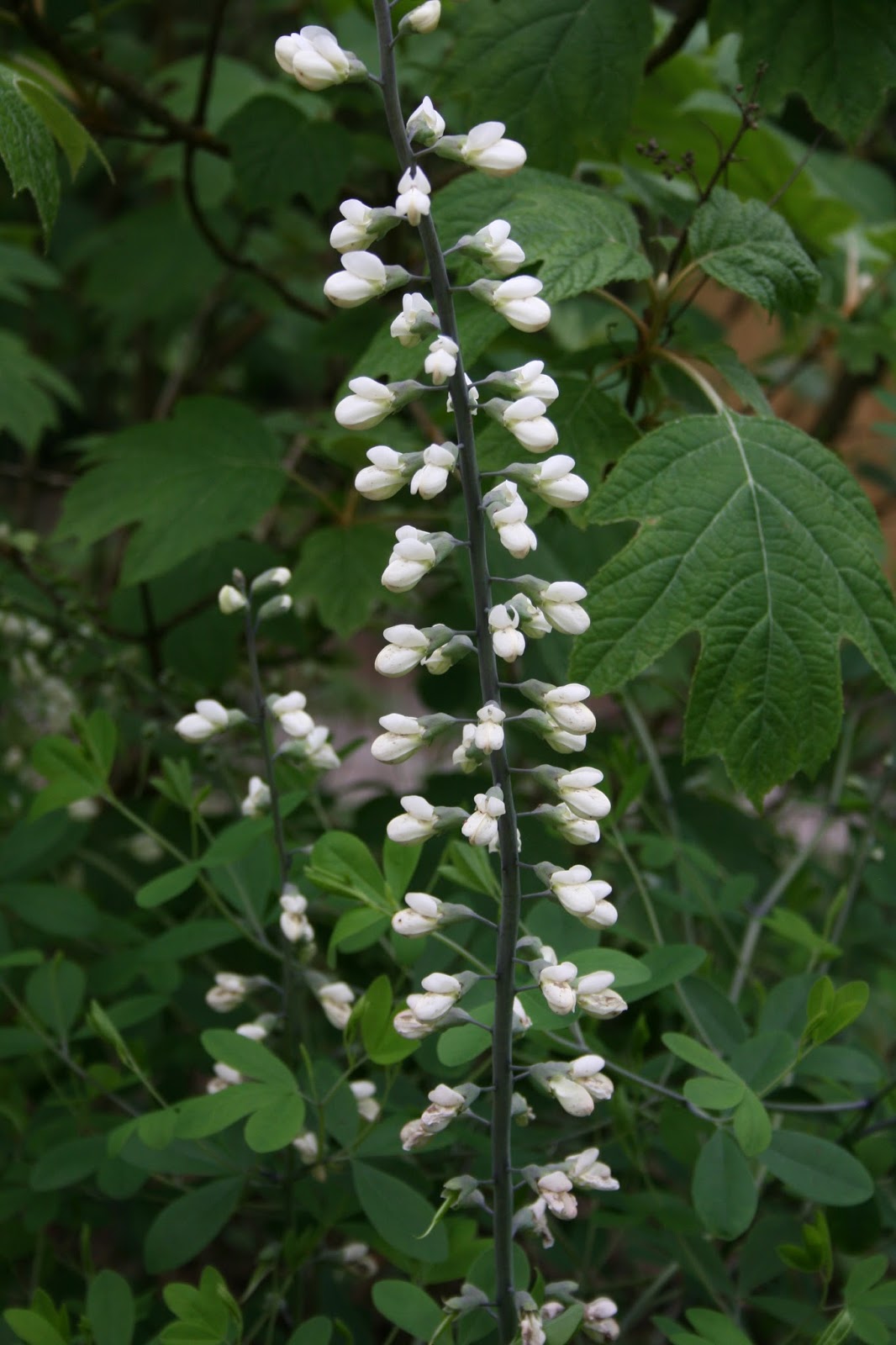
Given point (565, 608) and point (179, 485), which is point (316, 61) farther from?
point (179, 485)

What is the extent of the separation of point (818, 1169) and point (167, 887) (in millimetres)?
560

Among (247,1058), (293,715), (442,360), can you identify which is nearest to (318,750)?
(293,715)

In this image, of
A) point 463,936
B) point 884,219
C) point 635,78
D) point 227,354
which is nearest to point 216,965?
point 463,936

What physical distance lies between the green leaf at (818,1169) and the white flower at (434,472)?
0.58 meters

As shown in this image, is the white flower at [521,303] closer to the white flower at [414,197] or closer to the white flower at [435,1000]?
the white flower at [414,197]

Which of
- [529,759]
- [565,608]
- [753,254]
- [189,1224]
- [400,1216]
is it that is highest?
[753,254]

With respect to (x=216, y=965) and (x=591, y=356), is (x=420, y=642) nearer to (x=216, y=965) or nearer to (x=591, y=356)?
(x=591, y=356)

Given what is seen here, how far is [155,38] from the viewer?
2830mm

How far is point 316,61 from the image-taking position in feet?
2.46

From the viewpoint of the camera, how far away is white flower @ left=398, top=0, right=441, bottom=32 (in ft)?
2.51

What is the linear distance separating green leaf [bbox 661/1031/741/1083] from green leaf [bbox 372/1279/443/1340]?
244 mm

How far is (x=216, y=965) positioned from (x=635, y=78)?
109 centimetres

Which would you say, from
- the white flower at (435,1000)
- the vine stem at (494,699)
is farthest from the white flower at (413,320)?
the white flower at (435,1000)

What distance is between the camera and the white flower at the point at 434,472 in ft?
2.27
